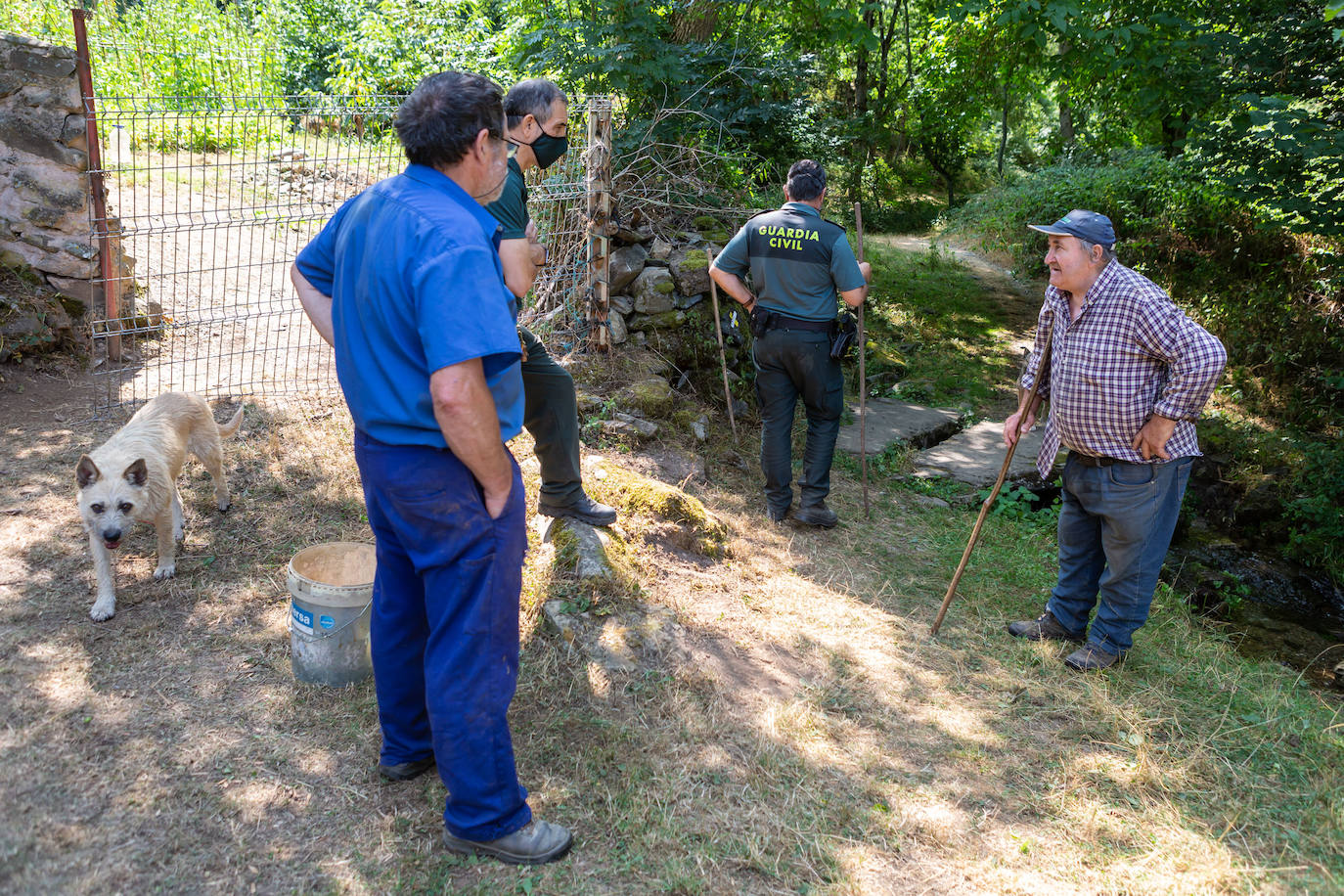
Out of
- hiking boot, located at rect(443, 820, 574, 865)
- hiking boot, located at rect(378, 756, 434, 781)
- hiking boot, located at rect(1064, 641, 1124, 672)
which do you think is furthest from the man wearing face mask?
hiking boot, located at rect(1064, 641, 1124, 672)

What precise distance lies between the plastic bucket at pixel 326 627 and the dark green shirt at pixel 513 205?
1.58 meters

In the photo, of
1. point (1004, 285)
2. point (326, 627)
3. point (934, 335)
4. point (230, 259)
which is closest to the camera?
point (326, 627)

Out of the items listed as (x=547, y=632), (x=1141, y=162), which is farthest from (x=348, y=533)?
(x=1141, y=162)

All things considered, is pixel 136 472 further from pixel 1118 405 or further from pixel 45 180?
pixel 1118 405

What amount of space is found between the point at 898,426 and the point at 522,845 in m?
6.14

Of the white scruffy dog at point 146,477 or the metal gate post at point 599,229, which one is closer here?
the white scruffy dog at point 146,477

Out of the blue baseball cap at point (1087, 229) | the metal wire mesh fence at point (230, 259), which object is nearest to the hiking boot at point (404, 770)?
the blue baseball cap at point (1087, 229)

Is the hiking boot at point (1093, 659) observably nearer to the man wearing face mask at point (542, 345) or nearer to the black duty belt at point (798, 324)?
the man wearing face mask at point (542, 345)

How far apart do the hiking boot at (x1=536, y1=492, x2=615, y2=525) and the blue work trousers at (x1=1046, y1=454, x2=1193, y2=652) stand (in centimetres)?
226

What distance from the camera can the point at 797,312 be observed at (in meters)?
5.60

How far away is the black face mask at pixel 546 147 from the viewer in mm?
3834

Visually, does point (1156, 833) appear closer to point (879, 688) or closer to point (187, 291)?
point (879, 688)

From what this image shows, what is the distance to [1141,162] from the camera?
1252 centimetres

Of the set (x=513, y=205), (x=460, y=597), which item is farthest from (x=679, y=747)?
(x=513, y=205)
